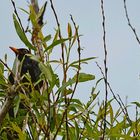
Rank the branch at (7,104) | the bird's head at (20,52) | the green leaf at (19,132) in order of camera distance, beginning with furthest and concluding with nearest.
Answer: the bird's head at (20,52)
the green leaf at (19,132)
the branch at (7,104)

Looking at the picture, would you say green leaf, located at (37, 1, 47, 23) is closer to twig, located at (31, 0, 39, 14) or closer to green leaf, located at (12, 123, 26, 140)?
twig, located at (31, 0, 39, 14)

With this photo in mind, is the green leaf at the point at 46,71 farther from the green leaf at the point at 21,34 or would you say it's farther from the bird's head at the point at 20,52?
the bird's head at the point at 20,52

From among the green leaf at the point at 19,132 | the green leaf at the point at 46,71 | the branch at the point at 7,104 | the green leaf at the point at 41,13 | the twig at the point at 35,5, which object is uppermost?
the twig at the point at 35,5

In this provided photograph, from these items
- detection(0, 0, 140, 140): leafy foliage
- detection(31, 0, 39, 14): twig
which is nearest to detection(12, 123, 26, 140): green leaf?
detection(0, 0, 140, 140): leafy foliage

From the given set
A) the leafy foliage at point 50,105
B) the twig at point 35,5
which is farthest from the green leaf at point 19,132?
the twig at point 35,5

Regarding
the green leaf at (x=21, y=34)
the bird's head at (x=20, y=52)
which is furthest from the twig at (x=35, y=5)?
the green leaf at (x=21, y=34)

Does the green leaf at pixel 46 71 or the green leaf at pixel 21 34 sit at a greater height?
the green leaf at pixel 21 34

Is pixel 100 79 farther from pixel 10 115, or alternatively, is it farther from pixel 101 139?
pixel 10 115

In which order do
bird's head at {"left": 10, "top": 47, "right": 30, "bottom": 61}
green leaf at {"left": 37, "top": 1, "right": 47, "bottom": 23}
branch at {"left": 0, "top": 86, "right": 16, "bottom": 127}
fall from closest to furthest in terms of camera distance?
branch at {"left": 0, "top": 86, "right": 16, "bottom": 127}
green leaf at {"left": 37, "top": 1, "right": 47, "bottom": 23}
bird's head at {"left": 10, "top": 47, "right": 30, "bottom": 61}

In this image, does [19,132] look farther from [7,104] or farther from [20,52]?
[20,52]

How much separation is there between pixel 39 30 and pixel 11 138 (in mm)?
382

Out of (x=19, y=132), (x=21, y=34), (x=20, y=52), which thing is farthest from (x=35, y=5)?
(x=19, y=132)

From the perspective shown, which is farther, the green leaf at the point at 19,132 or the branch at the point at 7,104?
the green leaf at the point at 19,132

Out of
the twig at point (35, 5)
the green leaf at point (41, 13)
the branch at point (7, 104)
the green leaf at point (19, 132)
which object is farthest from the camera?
the twig at point (35, 5)
